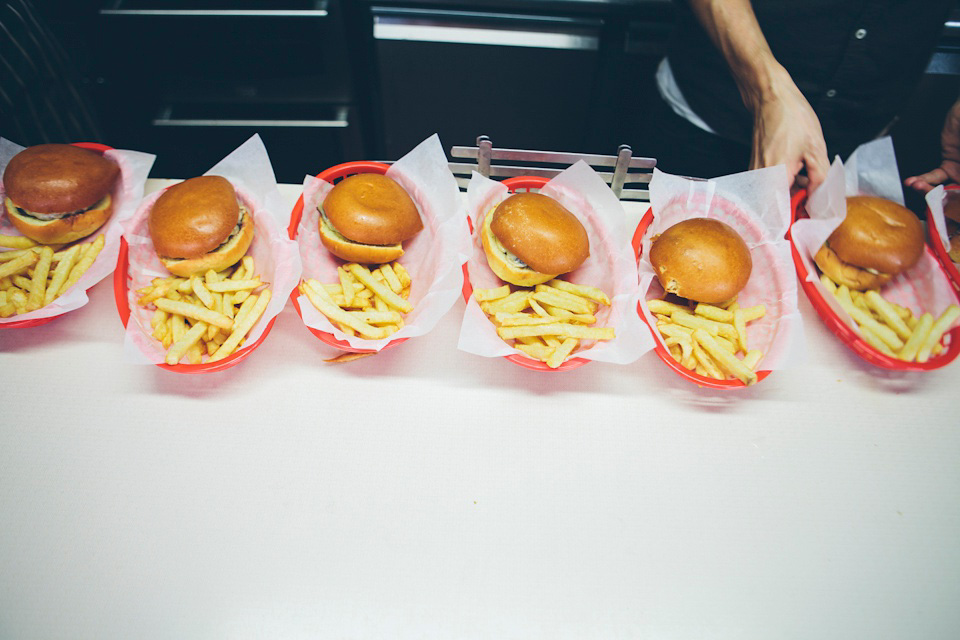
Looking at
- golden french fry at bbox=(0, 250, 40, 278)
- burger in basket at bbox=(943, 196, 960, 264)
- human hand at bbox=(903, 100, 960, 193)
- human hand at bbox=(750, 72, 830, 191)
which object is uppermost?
human hand at bbox=(750, 72, 830, 191)

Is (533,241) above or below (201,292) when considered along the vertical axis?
above

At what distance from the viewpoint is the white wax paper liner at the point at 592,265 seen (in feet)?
4.76

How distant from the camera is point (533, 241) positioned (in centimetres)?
153

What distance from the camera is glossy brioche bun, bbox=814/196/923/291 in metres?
1.62

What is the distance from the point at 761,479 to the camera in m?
1.48

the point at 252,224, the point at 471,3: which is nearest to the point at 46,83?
the point at 252,224

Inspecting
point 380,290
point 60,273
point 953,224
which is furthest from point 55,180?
point 953,224

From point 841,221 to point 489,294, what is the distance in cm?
117

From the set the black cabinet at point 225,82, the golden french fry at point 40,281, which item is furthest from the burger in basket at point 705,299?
the black cabinet at point 225,82

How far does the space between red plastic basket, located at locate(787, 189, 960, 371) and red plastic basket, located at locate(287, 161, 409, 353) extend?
4.38 feet

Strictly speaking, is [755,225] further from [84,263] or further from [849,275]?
[84,263]

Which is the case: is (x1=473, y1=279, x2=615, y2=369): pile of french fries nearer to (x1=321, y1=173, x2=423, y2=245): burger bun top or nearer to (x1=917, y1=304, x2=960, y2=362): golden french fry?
(x1=321, y1=173, x2=423, y2=245): burger bun top

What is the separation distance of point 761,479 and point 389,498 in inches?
Result: 42.1

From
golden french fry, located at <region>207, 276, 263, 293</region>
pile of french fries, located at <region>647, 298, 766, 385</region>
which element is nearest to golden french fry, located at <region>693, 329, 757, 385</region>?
pile of french fries, located at <region>647, 298, 766, 385</region>
